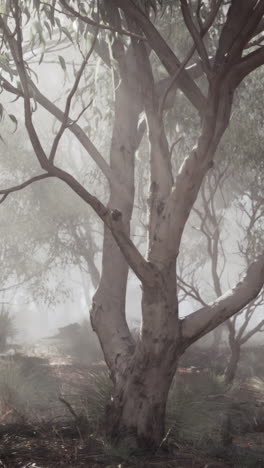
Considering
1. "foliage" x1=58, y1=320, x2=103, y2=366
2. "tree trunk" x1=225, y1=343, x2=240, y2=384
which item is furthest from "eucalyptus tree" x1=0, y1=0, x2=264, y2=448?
"foliage" x1=58, y1=320, x2=103, y2=366

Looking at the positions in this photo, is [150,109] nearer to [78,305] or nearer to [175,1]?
[175,1]

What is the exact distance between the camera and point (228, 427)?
19.9 ft

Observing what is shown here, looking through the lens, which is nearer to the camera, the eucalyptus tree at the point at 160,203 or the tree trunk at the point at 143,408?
the eucalyptus tree at the point at 160,203

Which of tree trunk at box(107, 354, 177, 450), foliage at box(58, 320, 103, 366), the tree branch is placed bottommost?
tree trunk at box(107, 354, 177, 450)

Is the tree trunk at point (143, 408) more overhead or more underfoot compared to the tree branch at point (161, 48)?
more underfoot

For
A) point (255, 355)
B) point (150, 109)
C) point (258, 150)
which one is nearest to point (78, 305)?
point (255, 355)

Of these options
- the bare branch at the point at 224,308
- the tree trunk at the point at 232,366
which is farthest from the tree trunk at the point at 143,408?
the tree trunk at the point at 232,366

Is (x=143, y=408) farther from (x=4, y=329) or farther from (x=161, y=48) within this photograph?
(x=4, y=329)

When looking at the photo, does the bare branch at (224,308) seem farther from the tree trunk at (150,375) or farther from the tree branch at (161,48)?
the tree branch at (161,48)

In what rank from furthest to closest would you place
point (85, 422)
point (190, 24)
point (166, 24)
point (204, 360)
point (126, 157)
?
point (204, 360), point (166, 24), point (126, 157), point (85, 422), point (190, 24)

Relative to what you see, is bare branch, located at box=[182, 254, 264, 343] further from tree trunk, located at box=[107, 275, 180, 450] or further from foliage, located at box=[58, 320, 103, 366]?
foliage, located at box=[58, 320, 103, 366]

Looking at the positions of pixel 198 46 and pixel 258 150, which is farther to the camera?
pixel 258 150

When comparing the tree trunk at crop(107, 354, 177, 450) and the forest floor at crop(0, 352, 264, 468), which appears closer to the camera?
the forest floor at crop(0, 352, 264, 468)

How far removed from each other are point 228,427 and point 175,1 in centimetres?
552
